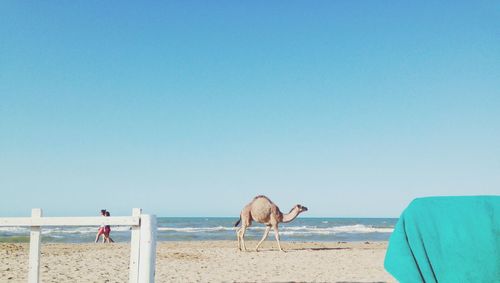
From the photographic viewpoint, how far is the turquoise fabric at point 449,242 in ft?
4.87

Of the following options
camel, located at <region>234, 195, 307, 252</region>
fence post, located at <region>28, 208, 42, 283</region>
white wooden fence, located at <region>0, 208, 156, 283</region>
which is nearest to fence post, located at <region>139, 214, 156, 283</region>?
white wooden fence, located at <region>0, 208, 156, 283</region>

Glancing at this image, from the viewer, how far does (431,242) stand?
155 cm

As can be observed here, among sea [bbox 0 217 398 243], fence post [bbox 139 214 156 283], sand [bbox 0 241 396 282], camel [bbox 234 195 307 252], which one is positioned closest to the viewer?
fence post [bbox 139 214 156 283]

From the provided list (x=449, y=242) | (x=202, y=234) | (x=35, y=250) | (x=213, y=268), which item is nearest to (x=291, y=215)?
(x=213, y=268)

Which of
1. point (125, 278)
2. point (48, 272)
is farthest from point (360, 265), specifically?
point (48, 272)

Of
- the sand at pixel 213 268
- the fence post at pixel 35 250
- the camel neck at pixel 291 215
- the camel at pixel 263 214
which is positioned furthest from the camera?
the camel neck at pixel 291 215

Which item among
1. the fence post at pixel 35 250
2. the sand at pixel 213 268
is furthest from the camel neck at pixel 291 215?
the fence post at pixel 35 250

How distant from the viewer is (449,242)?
1519 mm

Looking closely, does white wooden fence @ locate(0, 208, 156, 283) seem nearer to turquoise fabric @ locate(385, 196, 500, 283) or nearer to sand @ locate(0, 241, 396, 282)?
turquoise fabric @ locate(385, 196, 500, 283)

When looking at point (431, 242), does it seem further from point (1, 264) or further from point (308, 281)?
point (1, 264)

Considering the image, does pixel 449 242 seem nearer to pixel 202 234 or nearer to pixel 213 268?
pixel 213 268

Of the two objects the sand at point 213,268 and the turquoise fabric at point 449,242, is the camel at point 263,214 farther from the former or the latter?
the turquoise fabric at point 449,242

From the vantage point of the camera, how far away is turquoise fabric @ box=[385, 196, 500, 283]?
148cm

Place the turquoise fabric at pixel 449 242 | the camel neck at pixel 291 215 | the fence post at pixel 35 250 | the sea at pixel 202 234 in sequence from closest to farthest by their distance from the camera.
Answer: the turquoise fabric at pixel 449 242 < the fence post at pixel 35 250 < the camel neck at pixel 291 215 < the sea at pixel 202 234
